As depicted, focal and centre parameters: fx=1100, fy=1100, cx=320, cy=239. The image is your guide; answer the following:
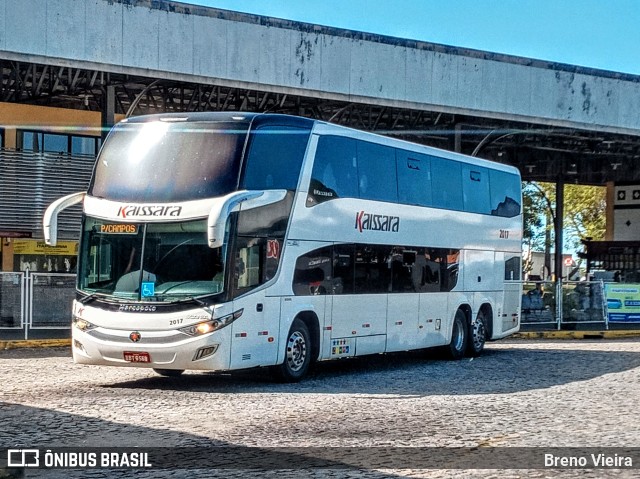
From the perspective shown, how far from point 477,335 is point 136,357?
31.6ft

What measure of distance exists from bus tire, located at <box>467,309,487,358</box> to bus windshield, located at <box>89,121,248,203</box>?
8.73m

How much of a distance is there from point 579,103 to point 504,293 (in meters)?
12.0

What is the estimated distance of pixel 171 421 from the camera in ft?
38.3

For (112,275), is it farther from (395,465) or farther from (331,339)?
(395,465)

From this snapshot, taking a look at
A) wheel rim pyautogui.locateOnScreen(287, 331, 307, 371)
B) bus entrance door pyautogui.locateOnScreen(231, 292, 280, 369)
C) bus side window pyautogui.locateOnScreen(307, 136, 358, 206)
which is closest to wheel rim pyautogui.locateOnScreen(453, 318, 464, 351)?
bus side window pyautogui.locateOnScreen(307, 136, 358, 206)

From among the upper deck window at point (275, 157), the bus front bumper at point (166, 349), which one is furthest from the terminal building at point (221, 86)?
the bus front bumper at point (166, 349)

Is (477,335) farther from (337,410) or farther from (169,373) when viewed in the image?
(337,410)

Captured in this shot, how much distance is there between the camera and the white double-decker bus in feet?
48.7

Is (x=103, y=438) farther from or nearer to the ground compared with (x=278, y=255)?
nearer to the ground

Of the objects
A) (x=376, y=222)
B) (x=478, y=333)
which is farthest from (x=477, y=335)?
(x=376, y=222)

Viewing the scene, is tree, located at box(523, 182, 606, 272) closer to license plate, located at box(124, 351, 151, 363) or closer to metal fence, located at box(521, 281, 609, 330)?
metal fence, located at box(521, 281, 609, 330)

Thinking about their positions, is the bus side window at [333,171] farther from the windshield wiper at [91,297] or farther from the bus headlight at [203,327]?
the windshield wiper at [91,297]

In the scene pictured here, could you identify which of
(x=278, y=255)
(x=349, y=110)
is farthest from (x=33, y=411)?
(x=349, y=110)

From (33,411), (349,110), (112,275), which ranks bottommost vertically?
(33,411)
